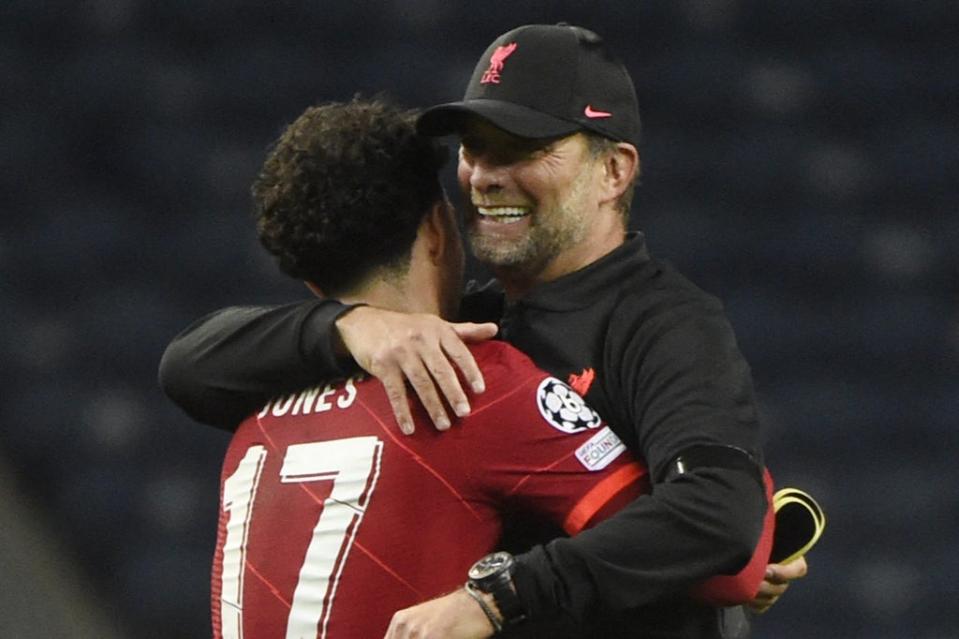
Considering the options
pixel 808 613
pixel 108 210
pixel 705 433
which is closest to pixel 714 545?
pixel 705 433

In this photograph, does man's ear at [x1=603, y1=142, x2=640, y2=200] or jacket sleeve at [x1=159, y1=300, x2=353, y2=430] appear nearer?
jacket sleeve at [x1=159, y1=300, x2=353, y2=430]

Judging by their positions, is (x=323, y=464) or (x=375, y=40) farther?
(x=375, y=40)

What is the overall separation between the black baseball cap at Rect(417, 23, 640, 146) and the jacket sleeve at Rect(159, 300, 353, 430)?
0.69ft

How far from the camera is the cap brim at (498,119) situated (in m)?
1.63

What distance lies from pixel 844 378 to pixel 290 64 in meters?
1.31

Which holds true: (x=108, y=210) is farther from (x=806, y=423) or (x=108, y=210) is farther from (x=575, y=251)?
(x=575, y=251)

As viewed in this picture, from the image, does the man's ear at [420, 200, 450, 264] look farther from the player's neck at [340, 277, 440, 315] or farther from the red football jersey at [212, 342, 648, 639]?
the red football jersey at [212, 342, 648, 639]

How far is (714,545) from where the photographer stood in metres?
1.41

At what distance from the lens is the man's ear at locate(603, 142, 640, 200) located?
1725 mm

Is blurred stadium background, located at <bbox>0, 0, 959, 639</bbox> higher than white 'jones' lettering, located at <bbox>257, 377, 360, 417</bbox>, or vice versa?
white 'jones' lettering, located at <bbox>257, 377, 360, 417</bbox>

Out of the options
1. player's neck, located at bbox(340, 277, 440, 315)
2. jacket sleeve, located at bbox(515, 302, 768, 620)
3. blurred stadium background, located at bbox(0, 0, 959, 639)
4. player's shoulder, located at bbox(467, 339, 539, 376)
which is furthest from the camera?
blurred stadium background, located at bbox(0, 0, 959, 639)

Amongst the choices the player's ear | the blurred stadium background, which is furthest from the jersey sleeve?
the blurred stadium background

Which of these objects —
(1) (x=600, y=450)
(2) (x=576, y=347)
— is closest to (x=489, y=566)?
(1) (x=600, y=450)

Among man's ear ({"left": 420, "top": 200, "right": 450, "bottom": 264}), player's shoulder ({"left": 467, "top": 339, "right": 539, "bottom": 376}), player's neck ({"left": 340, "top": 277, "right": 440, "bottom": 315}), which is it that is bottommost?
player's shoulder ({"left": 467, "top": 339, "right": 539, "bottom": 376})
